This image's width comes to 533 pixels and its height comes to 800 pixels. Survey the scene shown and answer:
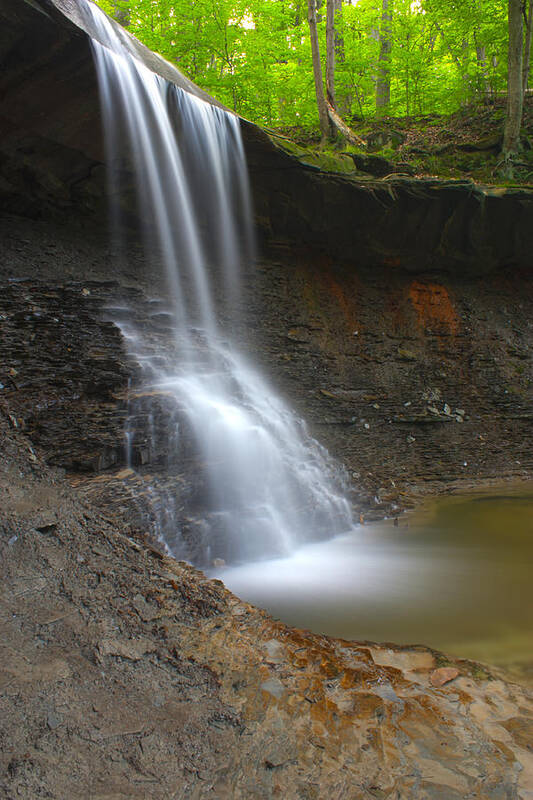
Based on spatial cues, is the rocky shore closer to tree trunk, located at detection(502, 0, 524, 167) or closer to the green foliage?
tree trunk, located at detection(502, 0, 524, 167)

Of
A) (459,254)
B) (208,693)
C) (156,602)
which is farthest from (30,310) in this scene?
(459,254)

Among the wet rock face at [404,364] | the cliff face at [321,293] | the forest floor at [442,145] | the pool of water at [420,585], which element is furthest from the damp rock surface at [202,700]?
the forest floor at [442,145]

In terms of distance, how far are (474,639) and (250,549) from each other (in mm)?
2371

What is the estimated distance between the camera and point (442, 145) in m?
10.8

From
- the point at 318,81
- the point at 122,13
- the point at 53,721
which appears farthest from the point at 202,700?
the point at 122,13

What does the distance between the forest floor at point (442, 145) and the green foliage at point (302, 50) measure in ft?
2.20

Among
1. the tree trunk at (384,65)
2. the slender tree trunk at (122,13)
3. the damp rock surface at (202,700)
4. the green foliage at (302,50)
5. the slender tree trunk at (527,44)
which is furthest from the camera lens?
the tree trunk at (384,65)

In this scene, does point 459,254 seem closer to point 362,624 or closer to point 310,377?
point 310,377

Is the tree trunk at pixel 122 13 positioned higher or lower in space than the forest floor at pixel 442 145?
higher

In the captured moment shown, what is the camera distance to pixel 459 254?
30.0 feet

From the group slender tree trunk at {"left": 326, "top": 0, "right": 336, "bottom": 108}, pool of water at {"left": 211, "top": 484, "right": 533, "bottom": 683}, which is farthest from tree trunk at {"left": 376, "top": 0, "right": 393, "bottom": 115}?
pool of water at {"left": 211, "top": 484, "right": 533, "bottom": 683}

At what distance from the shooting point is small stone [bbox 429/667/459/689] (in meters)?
2.56

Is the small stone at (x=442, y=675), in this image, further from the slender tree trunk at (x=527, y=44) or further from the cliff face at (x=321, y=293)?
the slender tree trunk at (x=527, y=44)

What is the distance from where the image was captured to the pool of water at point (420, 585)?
3205mm
